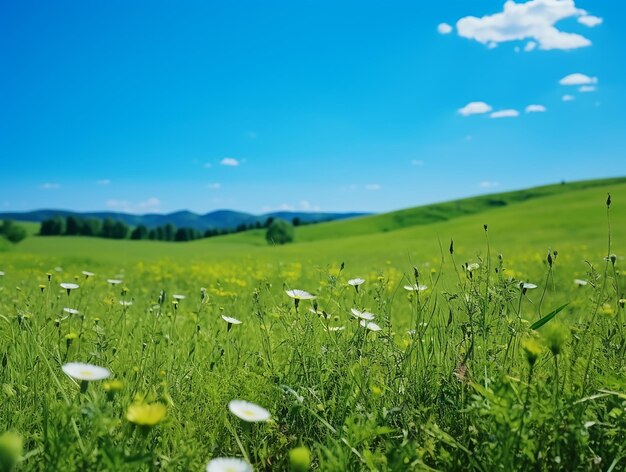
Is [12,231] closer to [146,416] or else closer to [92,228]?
[92,228]

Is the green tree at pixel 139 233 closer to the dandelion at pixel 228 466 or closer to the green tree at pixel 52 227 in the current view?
the green tree at pixel 52 227

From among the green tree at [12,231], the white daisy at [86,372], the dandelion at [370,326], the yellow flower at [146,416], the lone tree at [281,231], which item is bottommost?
the lone tree at [281,231]

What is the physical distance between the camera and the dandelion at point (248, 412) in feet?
4.79

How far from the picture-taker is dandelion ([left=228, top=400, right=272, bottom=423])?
146 cm

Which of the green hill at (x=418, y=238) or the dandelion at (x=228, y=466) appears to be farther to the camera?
the green hill at (x=418, y=238)

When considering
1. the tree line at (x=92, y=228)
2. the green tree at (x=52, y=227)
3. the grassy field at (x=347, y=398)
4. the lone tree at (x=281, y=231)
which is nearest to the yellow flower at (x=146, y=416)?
the grassy field at (x=347, y=398)

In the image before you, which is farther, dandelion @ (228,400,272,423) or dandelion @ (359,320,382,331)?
dandelion @ (359,320,382,331)

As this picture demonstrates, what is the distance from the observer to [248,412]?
1.59 meters

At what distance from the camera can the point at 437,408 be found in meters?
2.13

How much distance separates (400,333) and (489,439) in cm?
230

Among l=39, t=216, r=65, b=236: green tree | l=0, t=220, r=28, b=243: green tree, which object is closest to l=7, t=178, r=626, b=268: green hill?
l=0, t=220, r=28, b=243: green tree

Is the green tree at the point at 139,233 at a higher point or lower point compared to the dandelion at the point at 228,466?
lower

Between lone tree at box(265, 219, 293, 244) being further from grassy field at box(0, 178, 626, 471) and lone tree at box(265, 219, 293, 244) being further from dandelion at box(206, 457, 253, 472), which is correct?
dandelion at box(206, 457, 253, 472)

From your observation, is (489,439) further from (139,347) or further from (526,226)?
(526,226)
